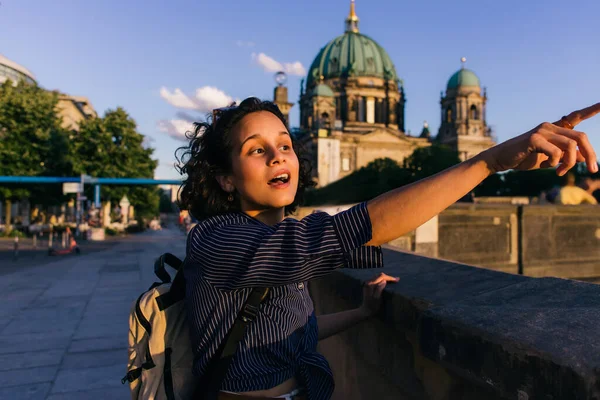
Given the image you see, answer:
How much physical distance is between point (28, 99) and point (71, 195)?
6.57 m

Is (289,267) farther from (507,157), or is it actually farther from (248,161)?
(507,157)

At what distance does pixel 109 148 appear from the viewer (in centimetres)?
3597

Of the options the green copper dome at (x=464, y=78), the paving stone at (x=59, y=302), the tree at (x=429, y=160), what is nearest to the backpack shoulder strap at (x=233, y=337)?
the paving stone at (x=59, y=302)

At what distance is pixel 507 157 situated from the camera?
1.21 m

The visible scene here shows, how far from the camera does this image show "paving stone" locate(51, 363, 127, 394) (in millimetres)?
3602

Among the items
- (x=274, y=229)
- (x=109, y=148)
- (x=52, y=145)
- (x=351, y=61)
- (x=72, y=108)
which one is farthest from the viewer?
(x=351, y=61)

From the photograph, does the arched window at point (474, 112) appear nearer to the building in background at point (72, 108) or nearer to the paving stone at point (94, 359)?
the building in background at point (72, 108)

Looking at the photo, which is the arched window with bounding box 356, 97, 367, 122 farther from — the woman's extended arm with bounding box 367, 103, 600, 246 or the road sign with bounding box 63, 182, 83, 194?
the woman's extended arm with bounding box 367, 103, 600, 246

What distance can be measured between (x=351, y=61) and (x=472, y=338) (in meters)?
77.1

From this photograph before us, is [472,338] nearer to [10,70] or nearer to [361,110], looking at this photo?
[361,110]

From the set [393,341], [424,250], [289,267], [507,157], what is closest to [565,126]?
[507,157]

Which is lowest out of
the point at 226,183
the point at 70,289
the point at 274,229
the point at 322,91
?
the point at 70,289

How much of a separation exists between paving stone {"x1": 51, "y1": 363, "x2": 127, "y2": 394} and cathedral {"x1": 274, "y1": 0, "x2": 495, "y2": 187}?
60.4 meters

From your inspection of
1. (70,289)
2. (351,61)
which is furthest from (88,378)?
(351,61)
